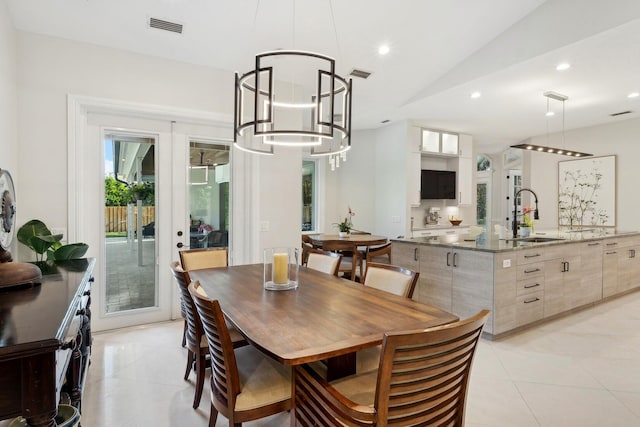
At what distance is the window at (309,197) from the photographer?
23.4 feet

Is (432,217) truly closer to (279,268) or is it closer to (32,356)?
(279,268)

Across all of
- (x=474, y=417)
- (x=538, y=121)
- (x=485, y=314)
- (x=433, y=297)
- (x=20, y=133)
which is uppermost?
(x=538, y=121)

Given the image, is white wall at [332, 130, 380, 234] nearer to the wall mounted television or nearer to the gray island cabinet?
the wall mounted television

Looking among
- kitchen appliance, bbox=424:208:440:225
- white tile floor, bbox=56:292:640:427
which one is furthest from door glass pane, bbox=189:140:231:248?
kitchen appliance, bbox=424:208:440:225

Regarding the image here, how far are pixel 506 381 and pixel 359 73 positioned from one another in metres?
3.66

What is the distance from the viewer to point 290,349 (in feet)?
4.33

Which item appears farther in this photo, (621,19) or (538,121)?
(538,121)

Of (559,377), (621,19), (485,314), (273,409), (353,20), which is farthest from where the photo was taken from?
(353,20)

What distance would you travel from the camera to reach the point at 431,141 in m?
6.66

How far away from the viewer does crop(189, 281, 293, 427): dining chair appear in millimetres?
1517

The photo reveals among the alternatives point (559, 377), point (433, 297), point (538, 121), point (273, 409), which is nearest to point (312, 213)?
point (433, 297)

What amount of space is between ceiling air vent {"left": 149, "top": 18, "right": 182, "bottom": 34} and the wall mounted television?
4775 millimetres

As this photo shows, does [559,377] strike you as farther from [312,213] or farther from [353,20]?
[312,213]

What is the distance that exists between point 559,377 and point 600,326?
1.64m
